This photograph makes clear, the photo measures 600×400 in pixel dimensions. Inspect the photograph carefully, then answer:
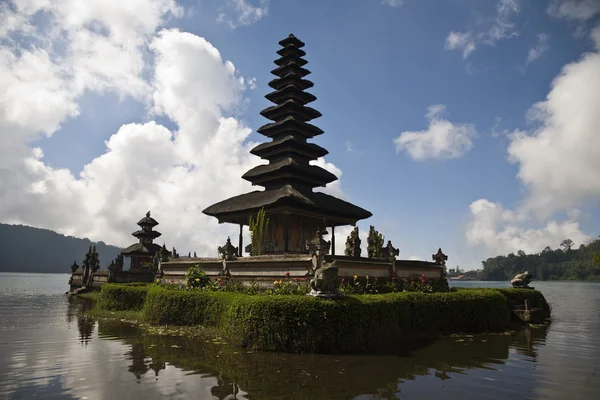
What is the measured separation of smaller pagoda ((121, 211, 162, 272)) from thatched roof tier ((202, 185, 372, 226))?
1928cm

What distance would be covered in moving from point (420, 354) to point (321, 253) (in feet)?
15.3

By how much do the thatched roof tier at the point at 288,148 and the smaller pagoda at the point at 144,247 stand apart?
21090 millimetres

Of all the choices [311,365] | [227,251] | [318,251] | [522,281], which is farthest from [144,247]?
[311,365]

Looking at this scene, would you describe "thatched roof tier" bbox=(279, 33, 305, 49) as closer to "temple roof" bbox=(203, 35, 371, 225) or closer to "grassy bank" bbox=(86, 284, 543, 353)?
"temple roof" bbox=(203, 35, 371, 225)

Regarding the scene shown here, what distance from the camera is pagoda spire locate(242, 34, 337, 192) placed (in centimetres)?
2803

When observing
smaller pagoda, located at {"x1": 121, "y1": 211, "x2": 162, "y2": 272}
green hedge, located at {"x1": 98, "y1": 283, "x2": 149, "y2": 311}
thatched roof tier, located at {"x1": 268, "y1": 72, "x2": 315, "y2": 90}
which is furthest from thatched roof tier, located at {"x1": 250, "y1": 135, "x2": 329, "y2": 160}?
smaller pagoda, located at {"x1": 121, "y1": 211, "x2": 162, "y2": 272}

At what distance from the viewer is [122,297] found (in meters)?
24.9

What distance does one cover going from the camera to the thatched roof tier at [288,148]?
28828 mm

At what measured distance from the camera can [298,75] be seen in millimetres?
32219

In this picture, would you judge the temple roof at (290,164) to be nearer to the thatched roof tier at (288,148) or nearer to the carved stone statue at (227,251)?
the thatched roof tier at (288,148)

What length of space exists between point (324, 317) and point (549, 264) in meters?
170

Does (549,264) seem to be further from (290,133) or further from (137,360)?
(137,360)

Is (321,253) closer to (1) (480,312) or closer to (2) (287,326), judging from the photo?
(2) (287,326)

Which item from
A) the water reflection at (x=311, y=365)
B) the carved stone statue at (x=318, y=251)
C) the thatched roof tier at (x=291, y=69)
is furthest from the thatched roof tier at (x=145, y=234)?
the carved stone statue at (x=318, y=251)
